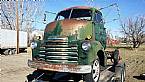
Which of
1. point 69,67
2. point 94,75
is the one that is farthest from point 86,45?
point 94,75

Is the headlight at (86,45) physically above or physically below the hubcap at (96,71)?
above

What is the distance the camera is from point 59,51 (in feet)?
22.6

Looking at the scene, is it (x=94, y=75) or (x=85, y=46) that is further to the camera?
(x=94, y=75)

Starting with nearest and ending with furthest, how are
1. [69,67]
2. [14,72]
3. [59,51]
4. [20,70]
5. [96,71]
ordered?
[69,67], [59,51], [96,71], [14,72], [20,70]

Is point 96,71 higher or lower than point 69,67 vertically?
lower

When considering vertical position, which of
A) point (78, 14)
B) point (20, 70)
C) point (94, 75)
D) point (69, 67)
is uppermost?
point (78, 14)

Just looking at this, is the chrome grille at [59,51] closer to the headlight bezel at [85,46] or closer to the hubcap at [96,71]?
the headlight bezel at [85,46]

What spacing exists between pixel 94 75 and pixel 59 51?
3.95 ft

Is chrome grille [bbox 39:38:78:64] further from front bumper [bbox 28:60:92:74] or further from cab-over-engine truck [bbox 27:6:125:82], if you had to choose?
front bumper [bbox 28:60:92:74]

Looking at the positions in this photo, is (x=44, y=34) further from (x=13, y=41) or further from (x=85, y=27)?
(x=13, y=41)

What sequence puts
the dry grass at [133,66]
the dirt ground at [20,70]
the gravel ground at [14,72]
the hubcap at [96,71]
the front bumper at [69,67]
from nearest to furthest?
the front bumper at [69,67], the hubcap at [96,71], the gravel ground at [14,72], the dirt ground at [20,70], the dry grass at [133,66]

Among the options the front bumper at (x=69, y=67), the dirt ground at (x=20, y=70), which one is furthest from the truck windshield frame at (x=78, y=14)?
the dirt ground at (x=20, y=70)

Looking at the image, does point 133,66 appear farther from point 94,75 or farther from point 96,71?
point 94,75

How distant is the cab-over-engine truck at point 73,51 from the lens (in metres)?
6.70
